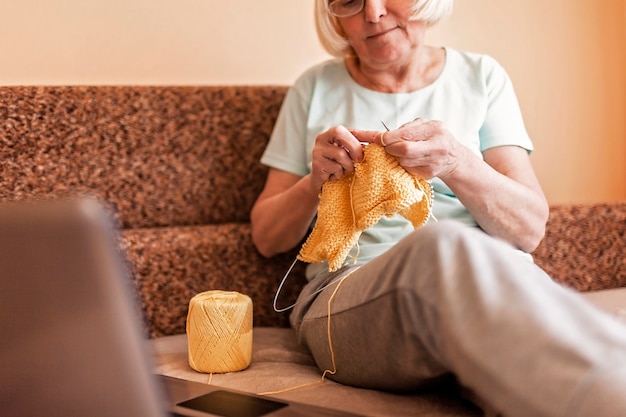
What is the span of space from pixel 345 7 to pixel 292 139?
0.92ft

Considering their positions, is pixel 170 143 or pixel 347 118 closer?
pixel 347 118

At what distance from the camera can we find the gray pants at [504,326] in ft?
2.05

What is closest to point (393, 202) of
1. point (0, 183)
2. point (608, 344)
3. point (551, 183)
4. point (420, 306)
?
point (420, 306)

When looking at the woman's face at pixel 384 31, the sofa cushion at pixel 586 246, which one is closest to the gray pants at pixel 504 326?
the woman's face at pixel 384 31

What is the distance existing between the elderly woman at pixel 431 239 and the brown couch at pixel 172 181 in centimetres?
10

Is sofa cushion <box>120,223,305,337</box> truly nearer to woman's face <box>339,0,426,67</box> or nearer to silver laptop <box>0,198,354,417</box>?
woman's face <box>339,0,426,67</box>

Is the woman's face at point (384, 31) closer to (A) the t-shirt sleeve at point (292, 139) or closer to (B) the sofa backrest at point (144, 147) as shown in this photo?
(A) the t-shirt sleeve at point (292, 139)

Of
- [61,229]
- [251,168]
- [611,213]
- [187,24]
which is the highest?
[187,24]

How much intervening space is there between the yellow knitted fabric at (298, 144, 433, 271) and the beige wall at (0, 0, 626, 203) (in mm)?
Answer: 607

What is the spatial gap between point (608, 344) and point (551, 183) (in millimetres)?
1370

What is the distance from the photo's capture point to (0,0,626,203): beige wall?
141cm

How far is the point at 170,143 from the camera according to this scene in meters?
1.44

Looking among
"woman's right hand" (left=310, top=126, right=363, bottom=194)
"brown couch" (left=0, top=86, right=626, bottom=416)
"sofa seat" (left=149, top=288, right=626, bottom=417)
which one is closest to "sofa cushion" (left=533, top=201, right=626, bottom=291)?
"brown couch" (left=0, top=86, right=626, bottom=416)

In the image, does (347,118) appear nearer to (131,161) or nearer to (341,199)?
(341,199)
